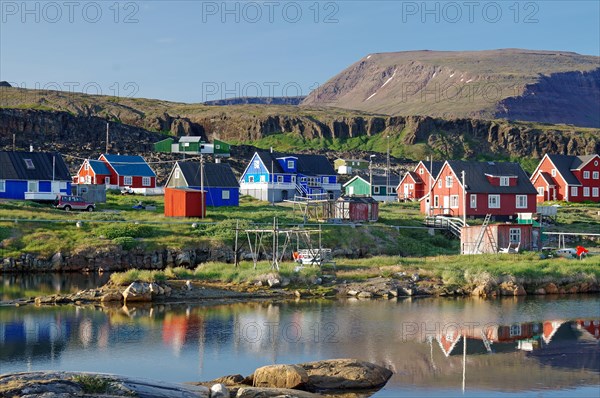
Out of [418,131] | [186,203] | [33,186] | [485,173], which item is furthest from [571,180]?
[418,131]

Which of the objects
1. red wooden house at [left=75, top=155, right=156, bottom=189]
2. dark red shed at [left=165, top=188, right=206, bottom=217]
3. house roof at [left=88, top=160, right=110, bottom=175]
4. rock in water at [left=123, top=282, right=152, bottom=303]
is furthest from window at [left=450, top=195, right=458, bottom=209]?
house roof at [left=88, top=160, right=110, bottom=175]

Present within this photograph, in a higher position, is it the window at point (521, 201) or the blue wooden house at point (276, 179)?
the blue wooden house at point (276, 179)

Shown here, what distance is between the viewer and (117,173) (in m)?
92.8

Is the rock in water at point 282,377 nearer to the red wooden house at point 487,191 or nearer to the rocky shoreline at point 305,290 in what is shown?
the rocky shoreline at point 305,290

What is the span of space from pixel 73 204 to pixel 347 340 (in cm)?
4205

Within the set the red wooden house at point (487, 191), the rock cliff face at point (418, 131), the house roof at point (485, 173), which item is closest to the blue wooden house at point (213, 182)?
the red wooden house at point (487, 191)

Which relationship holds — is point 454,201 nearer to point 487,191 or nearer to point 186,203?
point 487,191

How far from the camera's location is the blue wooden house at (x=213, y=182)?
7300 centimetres

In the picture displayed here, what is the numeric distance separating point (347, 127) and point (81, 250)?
142 metres

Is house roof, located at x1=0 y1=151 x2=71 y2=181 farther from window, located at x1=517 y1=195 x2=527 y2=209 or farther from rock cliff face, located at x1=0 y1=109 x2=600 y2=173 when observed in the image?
rock cliff face, located at x1=0 y1=109 x2=600 y2=173

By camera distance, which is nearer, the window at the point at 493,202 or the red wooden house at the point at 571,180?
the window at the point at 493,202

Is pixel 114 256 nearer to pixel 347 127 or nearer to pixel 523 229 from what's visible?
pixel 523 229

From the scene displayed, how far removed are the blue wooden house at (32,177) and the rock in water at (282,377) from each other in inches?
2120

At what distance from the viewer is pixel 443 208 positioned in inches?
2761
